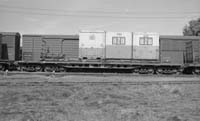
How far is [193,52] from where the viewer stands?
16.7 m

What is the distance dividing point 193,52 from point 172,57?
2.02 meters

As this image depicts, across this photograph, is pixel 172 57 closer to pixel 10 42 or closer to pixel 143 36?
pixel 143 36

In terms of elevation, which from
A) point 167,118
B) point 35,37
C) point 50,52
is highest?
point 35,37

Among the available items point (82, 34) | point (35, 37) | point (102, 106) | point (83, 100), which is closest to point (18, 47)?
point (35, 37)

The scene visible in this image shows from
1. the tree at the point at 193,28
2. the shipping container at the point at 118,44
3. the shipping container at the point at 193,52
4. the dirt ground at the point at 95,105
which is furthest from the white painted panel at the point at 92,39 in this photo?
the tree at the point at 193,28

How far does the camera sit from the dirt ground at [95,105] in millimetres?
5223

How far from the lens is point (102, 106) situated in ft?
20.7

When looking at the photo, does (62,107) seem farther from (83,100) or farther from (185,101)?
(185,101)

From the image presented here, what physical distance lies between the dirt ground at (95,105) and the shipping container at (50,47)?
312 inches

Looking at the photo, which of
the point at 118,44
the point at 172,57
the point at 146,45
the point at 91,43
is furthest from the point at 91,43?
the point at 172,57

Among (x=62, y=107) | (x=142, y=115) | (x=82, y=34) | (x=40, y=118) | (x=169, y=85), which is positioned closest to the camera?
(x=40, y=118)

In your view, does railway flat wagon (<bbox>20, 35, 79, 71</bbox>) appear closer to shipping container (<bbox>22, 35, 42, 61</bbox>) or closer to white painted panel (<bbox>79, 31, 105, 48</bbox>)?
shipping container (<bbox>22, 35, 42, 61</bbox>)

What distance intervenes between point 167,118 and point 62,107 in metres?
3.57

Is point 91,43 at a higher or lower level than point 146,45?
higher
